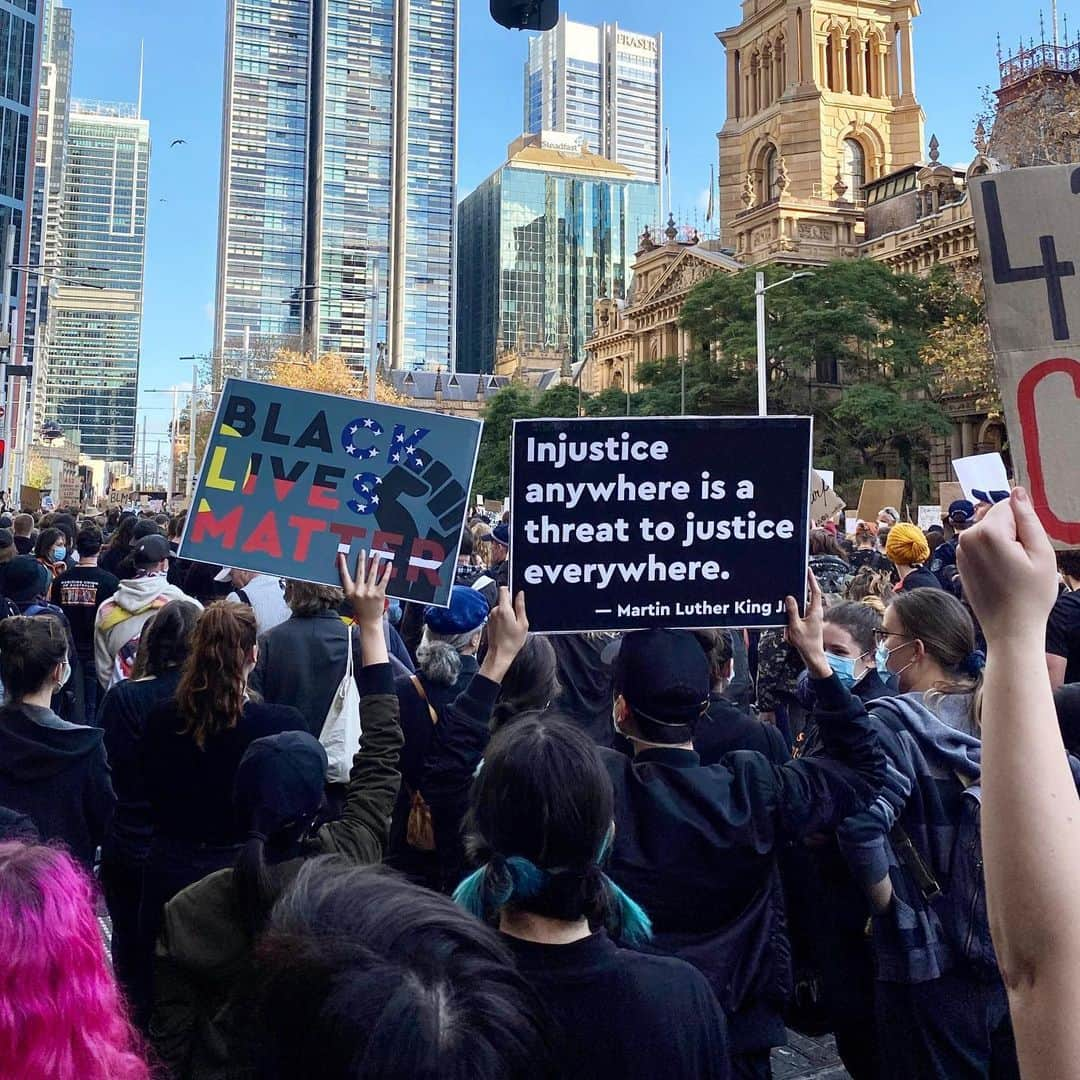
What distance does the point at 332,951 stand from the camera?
1314mm

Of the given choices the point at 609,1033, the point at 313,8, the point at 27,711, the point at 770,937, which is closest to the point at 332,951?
the point at 609,1033

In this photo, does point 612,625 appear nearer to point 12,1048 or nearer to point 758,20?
point 12,1048

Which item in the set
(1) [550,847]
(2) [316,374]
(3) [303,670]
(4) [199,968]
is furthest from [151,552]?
(2) [316,374]

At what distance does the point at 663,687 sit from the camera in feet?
9.42

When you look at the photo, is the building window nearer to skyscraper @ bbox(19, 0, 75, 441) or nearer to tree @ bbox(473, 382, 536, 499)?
tree @ bbox(473, 382, 536, 499)

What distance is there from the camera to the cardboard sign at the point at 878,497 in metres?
18.2

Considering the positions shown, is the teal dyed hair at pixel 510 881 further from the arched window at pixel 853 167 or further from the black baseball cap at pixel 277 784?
the arched window at pixel 853 167

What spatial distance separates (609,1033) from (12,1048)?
1004 mm

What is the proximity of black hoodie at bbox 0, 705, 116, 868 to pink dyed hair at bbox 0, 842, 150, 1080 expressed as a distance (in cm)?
268

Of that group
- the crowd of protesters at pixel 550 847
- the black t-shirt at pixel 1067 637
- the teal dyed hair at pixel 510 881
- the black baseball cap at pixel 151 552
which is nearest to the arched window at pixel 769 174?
the black baseball cap at pixel 151 552

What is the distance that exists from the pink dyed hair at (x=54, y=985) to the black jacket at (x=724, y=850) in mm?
1495

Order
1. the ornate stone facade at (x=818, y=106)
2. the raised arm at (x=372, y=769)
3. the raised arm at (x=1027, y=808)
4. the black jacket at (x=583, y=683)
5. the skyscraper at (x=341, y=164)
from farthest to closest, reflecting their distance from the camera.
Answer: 1. the skyscraper at (x=341, y=164)
2. the ornate stone facade at (x=818, y=106)
3. the black jacket at (x=583, y=683)
4. the raised arm at (x=372, y=769)
5. the raised arm at (x=1027, y=808)

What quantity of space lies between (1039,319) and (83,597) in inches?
286

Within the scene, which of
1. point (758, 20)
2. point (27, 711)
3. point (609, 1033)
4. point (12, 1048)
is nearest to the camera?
point (12, 1048)
